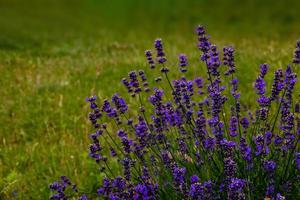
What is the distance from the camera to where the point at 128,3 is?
2694cm

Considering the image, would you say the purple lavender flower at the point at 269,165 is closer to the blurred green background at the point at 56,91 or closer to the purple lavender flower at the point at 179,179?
the purple lavender flower at the point at 179,179

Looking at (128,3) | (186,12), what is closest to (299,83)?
(186,12)

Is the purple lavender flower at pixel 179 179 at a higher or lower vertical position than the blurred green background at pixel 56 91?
lower

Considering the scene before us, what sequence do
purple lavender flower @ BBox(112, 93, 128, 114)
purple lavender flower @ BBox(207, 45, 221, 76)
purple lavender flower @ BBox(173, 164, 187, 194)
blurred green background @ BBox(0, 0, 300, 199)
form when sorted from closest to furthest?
purple lavender flower @ BBox(173, 164, 187, 194) → purple lavender flower @ BBox(112, 93, 128, 114) → purple lavender flower @ BBox(207, 45, 221, 76) → blurred green background @ BBox(0, 0, 300, 199)

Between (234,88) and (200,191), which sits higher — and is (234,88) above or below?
above

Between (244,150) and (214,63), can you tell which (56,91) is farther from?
(244,150)

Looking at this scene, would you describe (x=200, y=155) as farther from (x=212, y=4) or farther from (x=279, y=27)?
(x=212, y=4)

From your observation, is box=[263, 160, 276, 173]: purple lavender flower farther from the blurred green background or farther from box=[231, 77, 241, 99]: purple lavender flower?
the blurred green background

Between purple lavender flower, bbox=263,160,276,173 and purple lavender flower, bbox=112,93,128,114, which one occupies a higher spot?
purple lavender flower, bbox=112,93,128,114

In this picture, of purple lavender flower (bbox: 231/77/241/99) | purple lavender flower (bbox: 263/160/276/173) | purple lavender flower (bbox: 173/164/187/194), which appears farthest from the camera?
purple lavender flower (bbox: 231/77/241/99)

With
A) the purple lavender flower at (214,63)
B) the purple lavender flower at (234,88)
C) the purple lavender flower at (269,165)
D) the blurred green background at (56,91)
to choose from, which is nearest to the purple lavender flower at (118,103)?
the purple lavender flower at (214,63)

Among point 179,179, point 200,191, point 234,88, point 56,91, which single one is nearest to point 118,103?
point 179,179

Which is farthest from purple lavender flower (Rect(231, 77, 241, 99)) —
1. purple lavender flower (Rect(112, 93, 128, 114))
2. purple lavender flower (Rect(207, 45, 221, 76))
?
purple lavender flower (Rect(112, 93, 128, 114))

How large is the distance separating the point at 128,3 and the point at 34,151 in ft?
68.8
